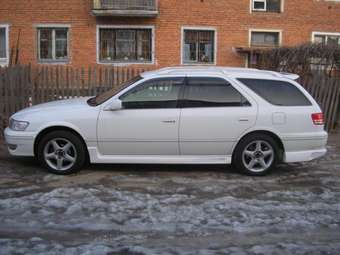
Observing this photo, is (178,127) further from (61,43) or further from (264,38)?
(264,38)

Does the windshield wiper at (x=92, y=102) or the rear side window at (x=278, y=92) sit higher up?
the rear side window at (x=278, y=92)

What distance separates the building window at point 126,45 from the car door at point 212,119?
1539cm

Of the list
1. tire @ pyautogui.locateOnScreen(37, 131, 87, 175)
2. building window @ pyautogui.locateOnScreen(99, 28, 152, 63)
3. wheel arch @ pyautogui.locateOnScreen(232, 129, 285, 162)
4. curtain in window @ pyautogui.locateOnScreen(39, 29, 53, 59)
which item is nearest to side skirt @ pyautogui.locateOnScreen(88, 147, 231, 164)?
tire @ pyautogui.locateOnScreen(37, 131, 87, 175)

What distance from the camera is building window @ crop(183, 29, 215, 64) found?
74.8 feet

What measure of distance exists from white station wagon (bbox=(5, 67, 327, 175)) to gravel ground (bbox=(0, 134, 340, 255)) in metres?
0.31

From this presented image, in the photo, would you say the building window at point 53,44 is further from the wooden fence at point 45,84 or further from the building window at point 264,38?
the wooden fence at point 45,84

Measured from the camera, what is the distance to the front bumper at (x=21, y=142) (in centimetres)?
729

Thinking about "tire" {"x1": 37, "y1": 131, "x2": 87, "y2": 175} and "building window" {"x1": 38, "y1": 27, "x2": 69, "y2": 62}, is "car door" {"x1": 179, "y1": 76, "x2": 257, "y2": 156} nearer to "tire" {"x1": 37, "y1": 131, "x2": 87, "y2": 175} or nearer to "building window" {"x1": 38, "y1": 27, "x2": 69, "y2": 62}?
"tire" {"x1": 37, "y1": 131, "x2": 87, "y2": 175}

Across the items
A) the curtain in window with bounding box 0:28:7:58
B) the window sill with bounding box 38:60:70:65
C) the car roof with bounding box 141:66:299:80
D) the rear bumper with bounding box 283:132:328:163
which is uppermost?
the curtain in window with bounding box 0:28:7:58

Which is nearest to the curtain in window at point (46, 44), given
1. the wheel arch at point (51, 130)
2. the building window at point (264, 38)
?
the building window at point (264, 38)

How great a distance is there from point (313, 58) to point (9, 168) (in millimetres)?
8003

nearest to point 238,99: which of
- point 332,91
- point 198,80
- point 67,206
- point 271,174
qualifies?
point 198,80

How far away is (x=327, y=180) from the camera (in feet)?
23.9

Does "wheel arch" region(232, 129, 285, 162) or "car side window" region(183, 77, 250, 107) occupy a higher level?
"car side window" region(183, 77, 250, 107)
